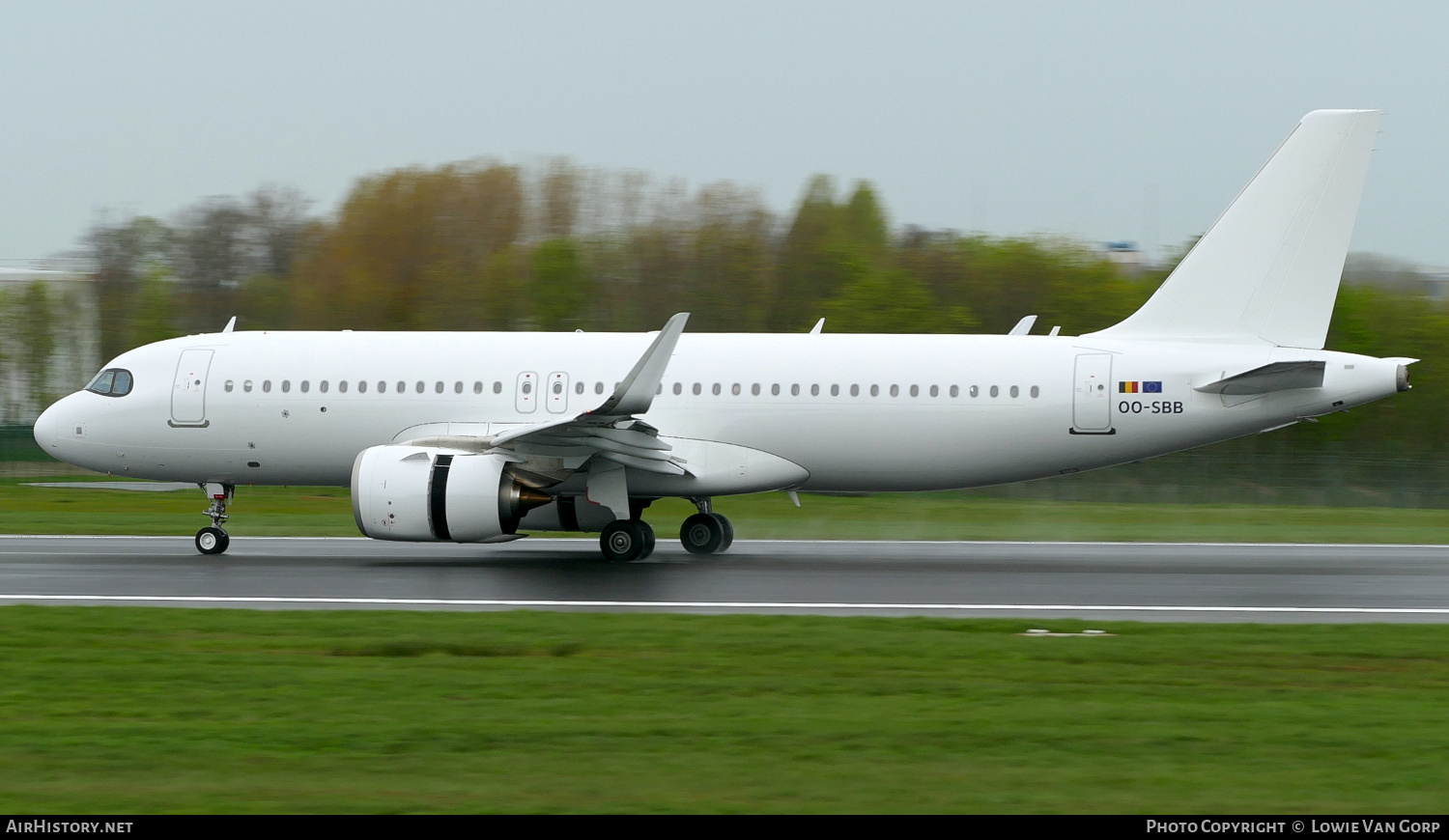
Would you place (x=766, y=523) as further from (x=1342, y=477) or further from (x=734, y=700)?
(x=734, y=700)

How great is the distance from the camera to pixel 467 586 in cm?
1662

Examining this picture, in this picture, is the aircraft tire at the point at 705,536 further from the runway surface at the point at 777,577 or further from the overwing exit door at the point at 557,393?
the overwing exit door at the point at 557,393

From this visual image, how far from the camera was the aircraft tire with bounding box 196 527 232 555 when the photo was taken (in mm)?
20359

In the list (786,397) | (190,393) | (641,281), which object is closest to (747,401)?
(786,397)

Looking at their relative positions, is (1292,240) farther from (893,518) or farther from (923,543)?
(893,518)

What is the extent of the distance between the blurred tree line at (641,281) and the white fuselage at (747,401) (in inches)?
772

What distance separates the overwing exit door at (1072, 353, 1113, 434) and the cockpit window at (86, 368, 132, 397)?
1391 cm

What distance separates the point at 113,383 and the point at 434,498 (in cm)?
676

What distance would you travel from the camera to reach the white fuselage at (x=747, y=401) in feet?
66.0

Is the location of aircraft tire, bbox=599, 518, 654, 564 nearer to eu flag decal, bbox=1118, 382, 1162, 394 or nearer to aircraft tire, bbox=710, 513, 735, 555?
aircraft tire, bbox=710, 513, 735, 555

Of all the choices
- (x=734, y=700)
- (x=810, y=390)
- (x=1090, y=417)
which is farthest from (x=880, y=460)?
(x=734, y=700)

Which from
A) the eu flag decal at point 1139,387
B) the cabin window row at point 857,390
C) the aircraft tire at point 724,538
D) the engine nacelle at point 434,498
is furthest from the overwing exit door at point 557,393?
the eu flag decal at point 1139,387

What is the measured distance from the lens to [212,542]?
20.4m
